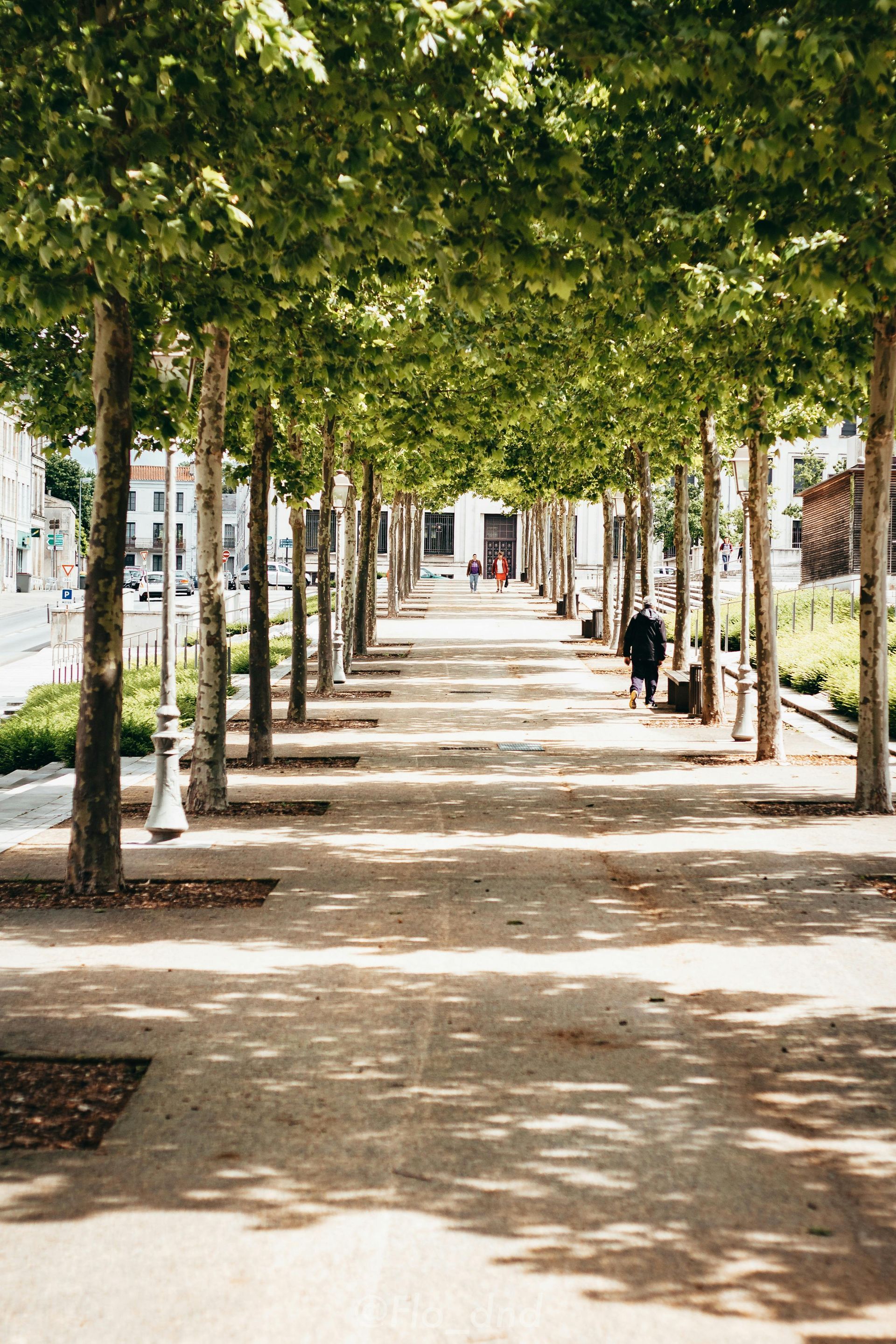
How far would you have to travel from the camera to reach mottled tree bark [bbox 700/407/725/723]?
20.5 m

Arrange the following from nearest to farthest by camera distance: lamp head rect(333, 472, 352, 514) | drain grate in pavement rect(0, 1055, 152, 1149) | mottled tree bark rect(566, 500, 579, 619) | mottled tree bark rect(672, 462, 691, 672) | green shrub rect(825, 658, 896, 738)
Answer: drain grate in pavement rect(0, 1055, 152, 1149) → green shrub rect(825, 658, 896, 738) → mottled tree bark rect(672, 462, 691, 672) → lamp head rect(333, 472, 352, 514) → mottled tree bark rect(566, 500, 579, 619)

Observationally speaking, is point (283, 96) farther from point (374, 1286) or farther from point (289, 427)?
point (289, 427)

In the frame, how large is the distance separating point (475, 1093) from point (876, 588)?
8523 mm

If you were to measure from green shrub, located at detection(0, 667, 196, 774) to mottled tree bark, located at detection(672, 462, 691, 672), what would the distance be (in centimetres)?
849

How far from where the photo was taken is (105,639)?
978cm

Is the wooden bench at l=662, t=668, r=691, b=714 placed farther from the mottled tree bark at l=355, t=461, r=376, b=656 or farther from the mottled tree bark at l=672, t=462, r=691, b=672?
the mottled tree bark at l=355, t=461, r=376, b=656

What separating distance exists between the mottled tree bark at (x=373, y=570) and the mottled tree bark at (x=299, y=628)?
35.9 ft

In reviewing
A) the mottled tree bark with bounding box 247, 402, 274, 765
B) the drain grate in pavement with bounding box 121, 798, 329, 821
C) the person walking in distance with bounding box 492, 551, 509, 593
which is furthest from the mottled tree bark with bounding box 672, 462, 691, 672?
the person walking in distance with bounding box 492, 551, 509, 593

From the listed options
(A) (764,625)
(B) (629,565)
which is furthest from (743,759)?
(B) (629,565)

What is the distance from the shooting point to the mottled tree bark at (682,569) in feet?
85.2

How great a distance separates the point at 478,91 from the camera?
348 inches

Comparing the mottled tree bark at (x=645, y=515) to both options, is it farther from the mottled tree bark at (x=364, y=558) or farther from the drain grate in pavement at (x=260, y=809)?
the drain grate in pavement at (x=260, y=809)

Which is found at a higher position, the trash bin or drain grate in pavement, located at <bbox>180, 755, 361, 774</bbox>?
the trash bin

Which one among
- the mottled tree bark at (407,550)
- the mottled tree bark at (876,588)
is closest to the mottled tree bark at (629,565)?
the mottled tree bark at (876,588)
